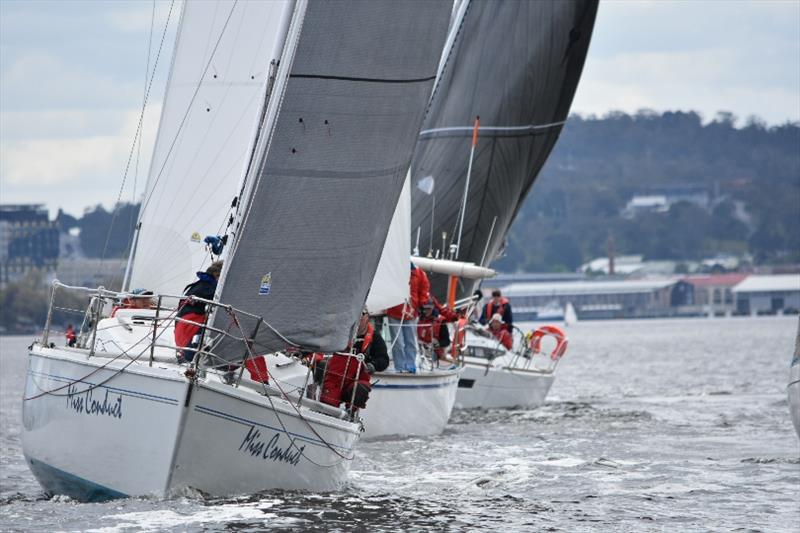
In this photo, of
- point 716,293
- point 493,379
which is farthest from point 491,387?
point 716,293

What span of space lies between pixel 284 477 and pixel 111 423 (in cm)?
130

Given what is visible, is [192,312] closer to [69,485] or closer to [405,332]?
[69,485]

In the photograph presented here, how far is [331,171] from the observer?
9.95m

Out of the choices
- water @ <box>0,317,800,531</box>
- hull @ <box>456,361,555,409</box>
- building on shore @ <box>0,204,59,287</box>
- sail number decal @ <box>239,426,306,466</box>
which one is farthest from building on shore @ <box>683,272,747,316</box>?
sail number decal @ <box>239,426,306,466</box>

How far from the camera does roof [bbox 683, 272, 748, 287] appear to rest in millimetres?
150250

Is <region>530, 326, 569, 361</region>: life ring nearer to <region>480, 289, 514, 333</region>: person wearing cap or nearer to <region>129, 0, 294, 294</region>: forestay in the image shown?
<region>480, 289, 514, 333</region>: person wearing cap

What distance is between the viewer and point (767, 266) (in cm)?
16338

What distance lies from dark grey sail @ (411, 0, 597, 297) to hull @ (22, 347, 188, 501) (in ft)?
39.8

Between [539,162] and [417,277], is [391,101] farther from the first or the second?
[539,162]

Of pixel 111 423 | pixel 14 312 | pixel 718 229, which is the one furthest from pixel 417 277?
pixel 718 229

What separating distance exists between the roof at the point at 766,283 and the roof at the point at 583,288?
32.8ft

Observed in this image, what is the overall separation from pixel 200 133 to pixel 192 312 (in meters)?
4.23

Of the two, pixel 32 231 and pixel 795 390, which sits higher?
pixel 32 231

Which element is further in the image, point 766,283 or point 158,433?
point 766,283
